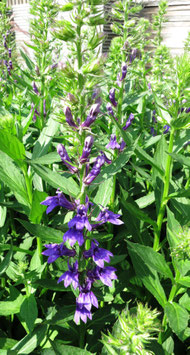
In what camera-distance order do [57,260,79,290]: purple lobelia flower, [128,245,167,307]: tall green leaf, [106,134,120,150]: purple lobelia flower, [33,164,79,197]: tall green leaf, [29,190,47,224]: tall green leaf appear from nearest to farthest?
1. [57,260,79,290]: purple lobelia flower
2. [33,164,79,197]: tall green leaf
3. [29,190,47,224]: tall green leaf
4. [128,245,167,307]: tall green leaf
5. [106,134,120,150]: purple lobelia flower

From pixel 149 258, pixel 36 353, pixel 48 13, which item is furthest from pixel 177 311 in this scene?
pixel 48 13

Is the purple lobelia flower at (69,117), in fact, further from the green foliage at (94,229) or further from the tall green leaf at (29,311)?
the tall green leaf at (29,311)

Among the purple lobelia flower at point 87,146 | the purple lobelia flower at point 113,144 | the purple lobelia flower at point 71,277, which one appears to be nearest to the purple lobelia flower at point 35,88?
the purple lobelia flower at point 113,144

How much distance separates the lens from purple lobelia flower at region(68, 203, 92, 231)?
133cm

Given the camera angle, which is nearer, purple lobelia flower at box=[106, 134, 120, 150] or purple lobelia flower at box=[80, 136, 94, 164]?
purple lobelia flower at box=[80, 136, 94, 164]

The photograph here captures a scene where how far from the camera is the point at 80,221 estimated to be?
1354mm

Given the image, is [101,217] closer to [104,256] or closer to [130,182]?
[104,256]

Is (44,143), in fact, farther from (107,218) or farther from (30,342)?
(30,342)

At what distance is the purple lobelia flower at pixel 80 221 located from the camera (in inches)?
52.4

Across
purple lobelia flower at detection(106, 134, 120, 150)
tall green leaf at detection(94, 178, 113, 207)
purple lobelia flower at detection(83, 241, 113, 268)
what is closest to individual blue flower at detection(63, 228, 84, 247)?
purple lobelia flower at detection(83, 241, 113, 268)

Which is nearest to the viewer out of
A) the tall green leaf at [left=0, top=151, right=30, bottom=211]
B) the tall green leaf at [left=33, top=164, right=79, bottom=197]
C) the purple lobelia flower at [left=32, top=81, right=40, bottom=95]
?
the tall green leaf at [left=33, top=164, right=79, bottom=197]

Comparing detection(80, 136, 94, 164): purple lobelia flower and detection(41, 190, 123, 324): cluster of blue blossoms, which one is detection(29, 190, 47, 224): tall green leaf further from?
detection(80, 136, 94, 164): purple lobelia flower

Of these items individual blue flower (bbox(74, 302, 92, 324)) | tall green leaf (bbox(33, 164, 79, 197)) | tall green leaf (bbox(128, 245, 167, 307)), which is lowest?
tall green leaf (bbox(128, 245, 167, 307))

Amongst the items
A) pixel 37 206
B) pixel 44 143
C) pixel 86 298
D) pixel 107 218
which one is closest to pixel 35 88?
pixel 44 143
